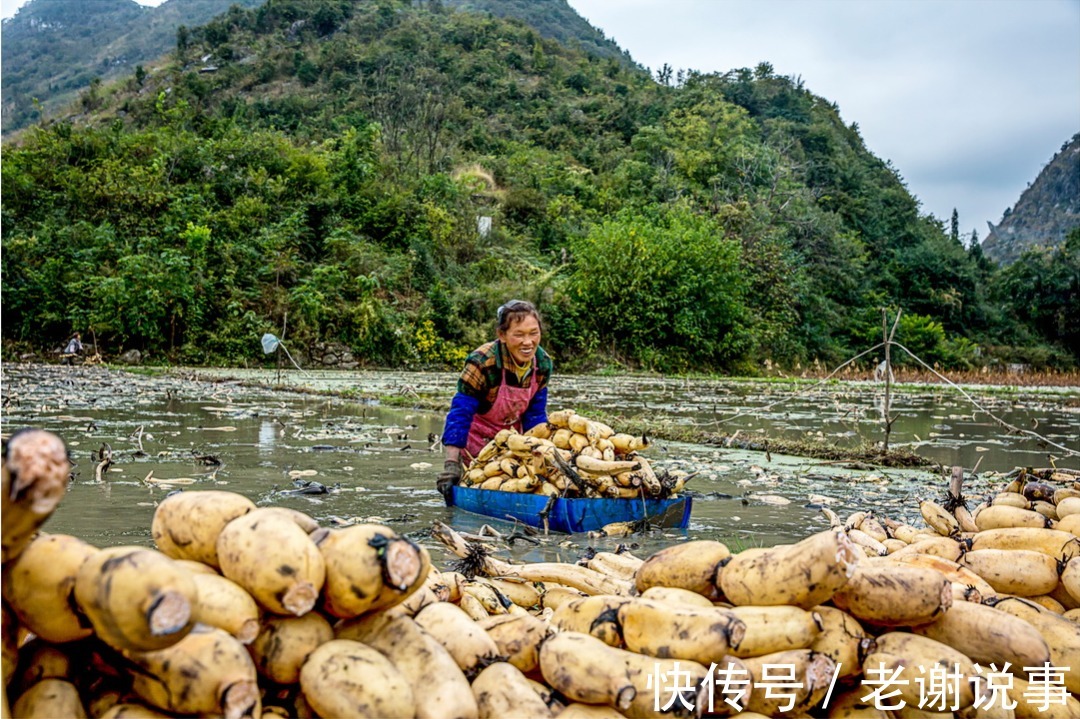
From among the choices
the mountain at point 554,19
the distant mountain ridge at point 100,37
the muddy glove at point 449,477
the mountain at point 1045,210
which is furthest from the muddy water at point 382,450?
the mountain at point 1045,210

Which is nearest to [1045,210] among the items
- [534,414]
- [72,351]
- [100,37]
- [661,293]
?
[661,293]

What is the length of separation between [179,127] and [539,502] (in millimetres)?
29528

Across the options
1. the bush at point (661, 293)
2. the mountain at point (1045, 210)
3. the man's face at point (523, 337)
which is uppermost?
the mountain at point (1045, 210)

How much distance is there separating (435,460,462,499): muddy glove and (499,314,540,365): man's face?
908 millimetres

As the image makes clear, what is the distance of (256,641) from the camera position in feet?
6.25

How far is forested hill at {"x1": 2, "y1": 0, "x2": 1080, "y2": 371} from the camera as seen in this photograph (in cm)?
2386

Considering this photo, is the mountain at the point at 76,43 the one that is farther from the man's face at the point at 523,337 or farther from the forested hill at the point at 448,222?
the man's face at the point at 523,337

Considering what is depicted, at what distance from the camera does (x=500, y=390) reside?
21.7 feet

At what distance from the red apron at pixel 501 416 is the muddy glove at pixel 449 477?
176 millimetres

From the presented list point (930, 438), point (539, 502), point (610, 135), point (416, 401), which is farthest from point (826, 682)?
point (610, 135)

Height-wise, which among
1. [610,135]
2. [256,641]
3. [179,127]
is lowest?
[256,641]

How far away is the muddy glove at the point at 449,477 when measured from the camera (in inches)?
253

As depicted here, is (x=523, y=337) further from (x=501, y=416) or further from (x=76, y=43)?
(x=76, y=43)

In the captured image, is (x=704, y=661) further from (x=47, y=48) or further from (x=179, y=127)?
(x=47, y=48)
